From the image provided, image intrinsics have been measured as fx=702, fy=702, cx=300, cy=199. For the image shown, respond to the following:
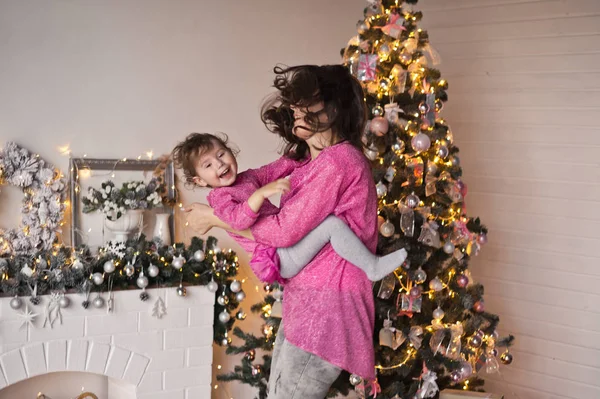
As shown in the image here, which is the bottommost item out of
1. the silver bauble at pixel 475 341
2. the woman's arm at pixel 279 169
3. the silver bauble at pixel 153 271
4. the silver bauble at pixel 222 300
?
the silver bauble at pixel 475 341

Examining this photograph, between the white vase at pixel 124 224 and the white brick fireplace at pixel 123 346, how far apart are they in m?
0.36

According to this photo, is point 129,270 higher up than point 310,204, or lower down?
lower down

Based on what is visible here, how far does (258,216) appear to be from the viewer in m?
2.14

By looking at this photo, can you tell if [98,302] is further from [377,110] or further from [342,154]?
[342,154]

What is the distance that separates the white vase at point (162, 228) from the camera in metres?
3.75

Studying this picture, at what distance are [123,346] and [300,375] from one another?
161cm

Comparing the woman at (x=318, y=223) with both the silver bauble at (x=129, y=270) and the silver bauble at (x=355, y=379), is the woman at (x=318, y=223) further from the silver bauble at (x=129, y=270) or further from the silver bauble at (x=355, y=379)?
the silver bauble at (x=129, y=270)

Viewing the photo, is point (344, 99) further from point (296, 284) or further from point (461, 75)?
point (461, 75)

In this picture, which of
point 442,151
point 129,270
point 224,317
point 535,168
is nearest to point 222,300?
point 224,317

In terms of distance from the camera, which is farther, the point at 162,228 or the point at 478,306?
the point at 162,228

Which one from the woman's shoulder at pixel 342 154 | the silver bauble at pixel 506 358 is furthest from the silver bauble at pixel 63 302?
the silver bauble at pixel 506 358

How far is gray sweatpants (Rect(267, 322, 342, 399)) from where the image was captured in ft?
6.88

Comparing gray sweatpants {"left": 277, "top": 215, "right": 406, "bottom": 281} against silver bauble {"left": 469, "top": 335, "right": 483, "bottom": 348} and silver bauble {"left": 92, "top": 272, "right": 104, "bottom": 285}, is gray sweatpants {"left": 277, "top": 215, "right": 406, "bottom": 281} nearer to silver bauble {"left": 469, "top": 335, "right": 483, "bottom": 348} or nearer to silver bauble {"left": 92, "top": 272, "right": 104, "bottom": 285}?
silver bauble {"left": 469, "top": 335, "right": 483, "bottom": 348}

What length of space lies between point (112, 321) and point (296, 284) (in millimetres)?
1547
